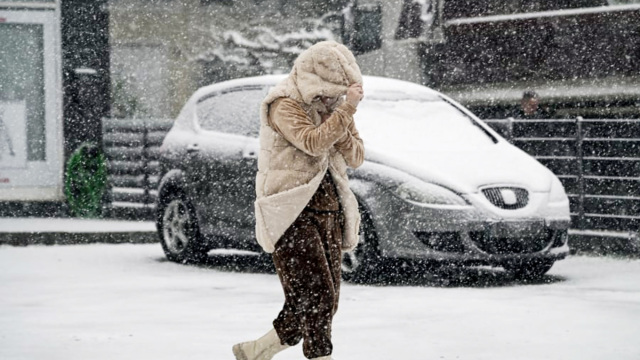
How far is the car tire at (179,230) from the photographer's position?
13164 mm

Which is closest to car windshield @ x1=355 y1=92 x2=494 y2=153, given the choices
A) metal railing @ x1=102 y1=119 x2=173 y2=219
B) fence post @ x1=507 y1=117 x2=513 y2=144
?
fence post @ x1=507 y1=117 x2=513 y2=144

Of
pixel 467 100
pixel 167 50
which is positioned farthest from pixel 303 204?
pixel 167 50

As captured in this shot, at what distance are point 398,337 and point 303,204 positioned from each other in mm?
2252

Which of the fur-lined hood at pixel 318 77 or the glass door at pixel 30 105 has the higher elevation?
the fur-lined hood at pixel 318 77

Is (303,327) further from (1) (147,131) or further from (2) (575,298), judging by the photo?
(1) (147,131)

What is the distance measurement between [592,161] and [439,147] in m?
4.35

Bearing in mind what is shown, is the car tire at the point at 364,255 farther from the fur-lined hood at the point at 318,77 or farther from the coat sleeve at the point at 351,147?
the fur-lined hood at the point at 318,77

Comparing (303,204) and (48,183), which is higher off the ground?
(303,204)

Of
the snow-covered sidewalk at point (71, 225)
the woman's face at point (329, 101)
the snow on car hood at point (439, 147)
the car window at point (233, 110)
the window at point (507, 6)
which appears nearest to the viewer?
the woman's face at point (329, 101)

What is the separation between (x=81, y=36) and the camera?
19375mm

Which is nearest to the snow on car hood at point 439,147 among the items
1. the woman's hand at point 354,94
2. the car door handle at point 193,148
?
the car door handle at point 193,148

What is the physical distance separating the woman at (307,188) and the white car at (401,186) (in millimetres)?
4614

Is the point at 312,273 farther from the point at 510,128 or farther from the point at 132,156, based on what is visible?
the point at 132,156

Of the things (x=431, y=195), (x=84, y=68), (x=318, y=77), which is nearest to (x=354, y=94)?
(x=318, y=77)
